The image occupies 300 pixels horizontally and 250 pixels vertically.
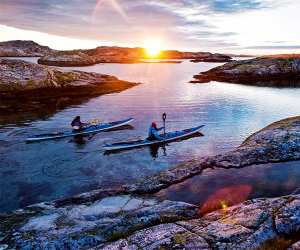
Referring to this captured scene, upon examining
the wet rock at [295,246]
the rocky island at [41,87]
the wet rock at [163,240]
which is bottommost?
the wet rock at [163,240]

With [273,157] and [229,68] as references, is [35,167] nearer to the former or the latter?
[273,157]

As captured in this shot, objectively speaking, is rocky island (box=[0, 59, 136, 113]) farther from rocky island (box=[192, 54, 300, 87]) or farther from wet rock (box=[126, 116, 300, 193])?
wet rock (box=[126, 116, 300, 193])

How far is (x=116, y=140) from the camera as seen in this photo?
41531 mm

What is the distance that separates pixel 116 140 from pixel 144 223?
23.5m

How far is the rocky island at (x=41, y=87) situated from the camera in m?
63.6

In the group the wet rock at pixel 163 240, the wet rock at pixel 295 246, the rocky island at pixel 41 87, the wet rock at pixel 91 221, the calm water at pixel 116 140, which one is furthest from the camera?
A: the rocky island at pixel 41 87

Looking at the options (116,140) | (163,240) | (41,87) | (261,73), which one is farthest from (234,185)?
(261,73)

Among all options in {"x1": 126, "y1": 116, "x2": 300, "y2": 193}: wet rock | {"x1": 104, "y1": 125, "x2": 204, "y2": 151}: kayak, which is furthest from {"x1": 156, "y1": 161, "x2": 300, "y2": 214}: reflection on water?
{"x1": 104, "y1": 125, "x2": 204, "y2": 151}: kayak

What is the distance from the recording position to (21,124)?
159 ft

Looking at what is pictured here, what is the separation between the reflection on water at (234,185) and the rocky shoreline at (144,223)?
1.60 meters

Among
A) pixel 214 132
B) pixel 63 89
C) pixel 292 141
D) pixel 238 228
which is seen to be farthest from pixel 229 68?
pixel 238 228

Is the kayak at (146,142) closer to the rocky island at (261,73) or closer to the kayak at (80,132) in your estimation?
the kayak at (80,132)

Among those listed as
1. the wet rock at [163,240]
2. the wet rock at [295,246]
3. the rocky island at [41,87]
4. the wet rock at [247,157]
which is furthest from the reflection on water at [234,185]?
the rocky island at [41,87]

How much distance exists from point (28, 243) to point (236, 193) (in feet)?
45.3
